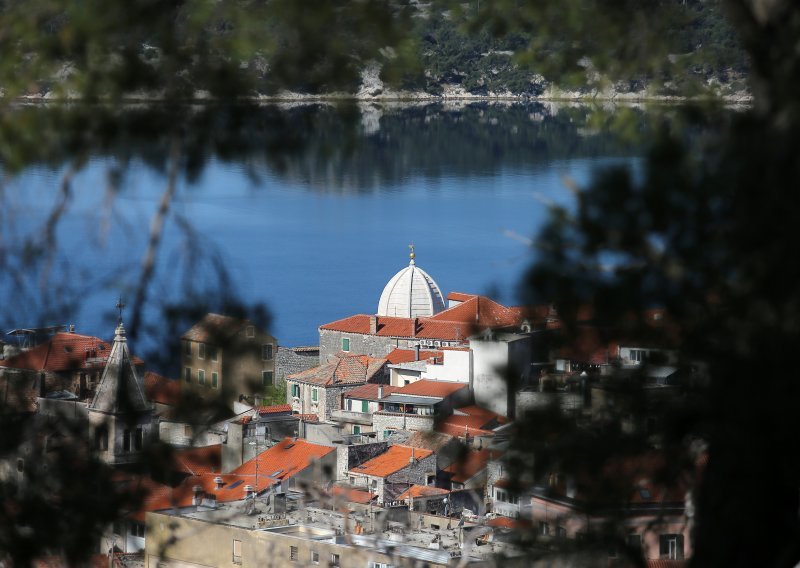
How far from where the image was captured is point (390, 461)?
2266 cm

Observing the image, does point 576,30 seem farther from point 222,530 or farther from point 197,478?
point 222,530

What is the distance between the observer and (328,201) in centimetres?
5022

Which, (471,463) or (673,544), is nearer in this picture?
(471,463)

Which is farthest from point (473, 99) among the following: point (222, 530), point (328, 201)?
point (222, 530)

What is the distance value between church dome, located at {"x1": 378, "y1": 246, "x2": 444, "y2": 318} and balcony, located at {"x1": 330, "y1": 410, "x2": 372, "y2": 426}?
6008mm

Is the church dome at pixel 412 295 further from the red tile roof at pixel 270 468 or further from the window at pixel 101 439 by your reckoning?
the window at pixel 101 439

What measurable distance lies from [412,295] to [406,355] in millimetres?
3098

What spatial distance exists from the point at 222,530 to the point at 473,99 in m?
56.6

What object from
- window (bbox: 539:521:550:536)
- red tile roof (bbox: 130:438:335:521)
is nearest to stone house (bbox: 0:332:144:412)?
window (bbox: 539:521:550:536)

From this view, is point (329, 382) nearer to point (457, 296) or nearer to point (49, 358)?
point (457, 296)

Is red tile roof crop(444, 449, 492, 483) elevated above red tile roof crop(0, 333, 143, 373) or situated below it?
below

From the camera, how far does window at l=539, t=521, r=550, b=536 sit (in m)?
3.25

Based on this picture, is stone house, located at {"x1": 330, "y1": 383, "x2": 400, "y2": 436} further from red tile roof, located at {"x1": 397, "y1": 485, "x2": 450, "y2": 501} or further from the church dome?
red tile roof, located at {"x1": 397, "y1": 485, "x2": 450, "y2": 501}

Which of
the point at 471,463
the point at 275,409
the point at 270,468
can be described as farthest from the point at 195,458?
the point at 275,409
